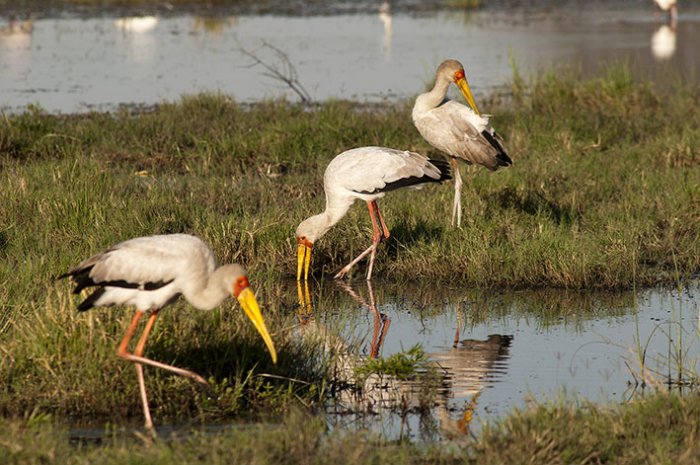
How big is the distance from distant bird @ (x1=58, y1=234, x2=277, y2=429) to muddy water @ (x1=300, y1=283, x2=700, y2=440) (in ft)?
2.60

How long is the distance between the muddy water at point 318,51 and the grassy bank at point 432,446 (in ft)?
30.2

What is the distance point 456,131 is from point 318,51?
13115mm

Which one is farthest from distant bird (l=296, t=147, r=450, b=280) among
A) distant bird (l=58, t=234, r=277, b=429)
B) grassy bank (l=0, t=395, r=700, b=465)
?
grassy bank (l=0, t=395, r=700, b=465)

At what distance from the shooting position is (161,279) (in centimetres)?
550

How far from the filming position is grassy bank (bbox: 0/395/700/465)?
15.9 feet

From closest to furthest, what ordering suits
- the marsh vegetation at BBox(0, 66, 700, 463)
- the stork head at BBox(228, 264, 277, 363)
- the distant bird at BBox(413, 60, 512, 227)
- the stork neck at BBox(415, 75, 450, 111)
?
1. the marsh vegetation at BBox(0, 66, 700, 463)
2. the stork head at BBox(228, 264, 277, 363)
3. the distant bird at BBox(413, 60, 512, 227)
4. the stork neck at BBox(415, 75, 450, 111)

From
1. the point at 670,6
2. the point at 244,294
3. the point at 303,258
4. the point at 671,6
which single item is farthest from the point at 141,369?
the point at 670,6

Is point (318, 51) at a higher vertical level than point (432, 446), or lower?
lower

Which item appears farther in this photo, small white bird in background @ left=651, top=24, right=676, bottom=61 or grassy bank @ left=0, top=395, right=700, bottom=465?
small white bird in background @ left=651, top=24, right=676, bottom=61

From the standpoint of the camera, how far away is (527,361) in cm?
677

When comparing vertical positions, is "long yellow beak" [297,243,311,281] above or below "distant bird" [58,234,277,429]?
below

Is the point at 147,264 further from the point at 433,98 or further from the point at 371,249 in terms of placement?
the point at 433,98

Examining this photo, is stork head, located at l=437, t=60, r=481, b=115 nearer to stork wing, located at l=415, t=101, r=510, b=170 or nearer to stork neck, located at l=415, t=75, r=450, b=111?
stork neck, located at l=415, t=75, r=450, b=111

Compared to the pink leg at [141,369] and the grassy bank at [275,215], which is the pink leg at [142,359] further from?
the grassy bank at [275,215]
